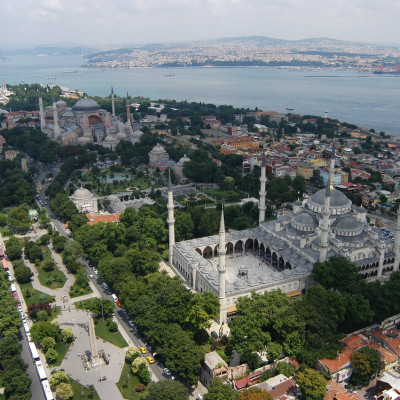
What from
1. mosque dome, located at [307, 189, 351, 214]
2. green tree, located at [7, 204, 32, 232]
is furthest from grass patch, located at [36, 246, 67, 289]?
mosque dome, located at [307, 189, 351, 214]

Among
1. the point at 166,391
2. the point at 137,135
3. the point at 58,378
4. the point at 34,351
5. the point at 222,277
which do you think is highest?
the point at 222,277

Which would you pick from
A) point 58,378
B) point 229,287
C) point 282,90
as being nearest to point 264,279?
point 229,287

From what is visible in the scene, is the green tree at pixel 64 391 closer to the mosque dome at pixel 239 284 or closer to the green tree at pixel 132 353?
the green tree at pixel 132 353

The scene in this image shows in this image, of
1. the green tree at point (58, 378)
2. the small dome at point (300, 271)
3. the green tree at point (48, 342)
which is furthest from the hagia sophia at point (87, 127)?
the green tree at point (58, 378)

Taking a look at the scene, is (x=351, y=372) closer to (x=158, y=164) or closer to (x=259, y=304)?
(x=259, y=304)

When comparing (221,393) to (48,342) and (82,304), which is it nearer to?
(48,342)

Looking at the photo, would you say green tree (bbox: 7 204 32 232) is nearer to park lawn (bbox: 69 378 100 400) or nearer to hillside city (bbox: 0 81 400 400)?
hillside city (bbox: 0 81 400 400)
